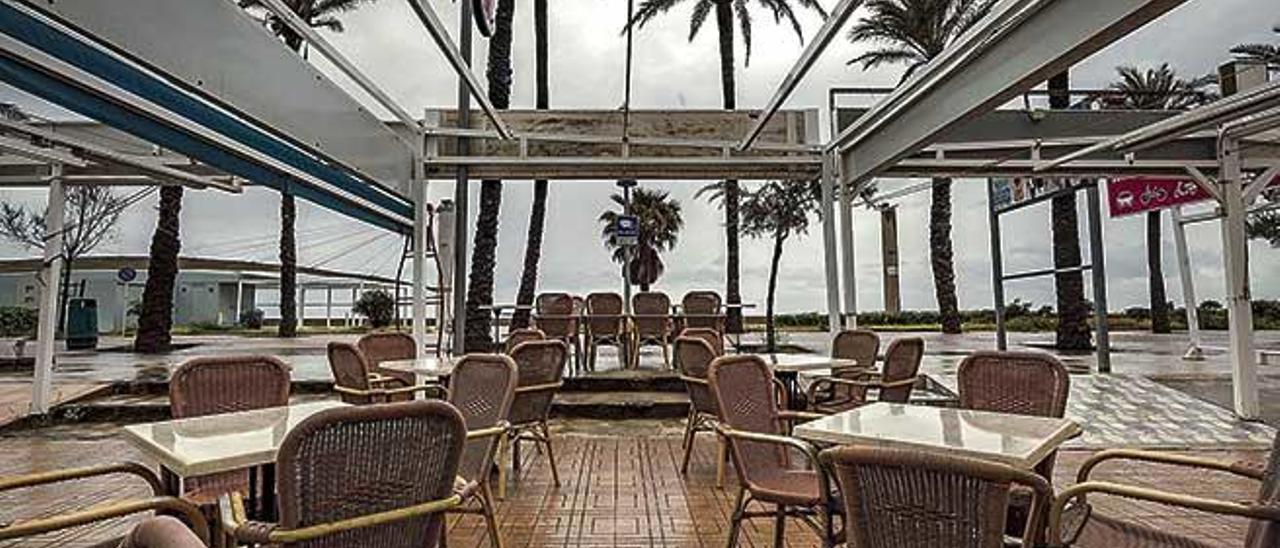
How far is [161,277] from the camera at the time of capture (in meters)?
12.2

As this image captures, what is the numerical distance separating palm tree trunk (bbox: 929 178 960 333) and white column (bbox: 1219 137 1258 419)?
353 inches

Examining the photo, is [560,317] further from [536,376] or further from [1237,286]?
[1237,286]

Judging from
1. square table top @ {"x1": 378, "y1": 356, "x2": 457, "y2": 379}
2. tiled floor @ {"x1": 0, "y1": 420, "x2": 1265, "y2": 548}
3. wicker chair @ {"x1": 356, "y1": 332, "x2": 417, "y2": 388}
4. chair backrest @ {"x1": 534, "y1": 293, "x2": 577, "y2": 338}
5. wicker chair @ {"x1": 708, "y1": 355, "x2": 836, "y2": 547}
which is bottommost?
tiled floor @ {"x1": 0, "y1": 420, "x2": 1265, "y2": 548}

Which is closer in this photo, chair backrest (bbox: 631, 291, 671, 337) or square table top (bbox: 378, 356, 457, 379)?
square table top (bbox: 378, 356, 457, 379)

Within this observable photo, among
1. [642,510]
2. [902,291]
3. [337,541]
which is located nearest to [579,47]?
[642,510]

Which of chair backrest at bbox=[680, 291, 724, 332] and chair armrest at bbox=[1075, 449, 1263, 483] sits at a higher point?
chair backrest at bbox=[680, 291, 724, 332]

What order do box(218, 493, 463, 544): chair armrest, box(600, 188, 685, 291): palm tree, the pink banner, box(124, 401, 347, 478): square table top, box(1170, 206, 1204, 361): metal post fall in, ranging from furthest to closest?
box(600, 188, 685, 291): palm tree, box(1170, 206, 1204, 361): metal post, the pink banner, box(124, 401, 347, 478): square table top, box(218, 493, 463, 544): chair armrest

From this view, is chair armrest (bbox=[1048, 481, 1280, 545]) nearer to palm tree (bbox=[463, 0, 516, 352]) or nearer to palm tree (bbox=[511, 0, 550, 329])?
palm tree (bbox=[463, 0, 516, 352])

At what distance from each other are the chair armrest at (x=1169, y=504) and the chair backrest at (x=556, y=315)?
650 cm

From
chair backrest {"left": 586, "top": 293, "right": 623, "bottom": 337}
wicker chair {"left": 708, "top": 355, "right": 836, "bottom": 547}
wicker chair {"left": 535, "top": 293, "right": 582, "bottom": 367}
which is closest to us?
wicker chair {"left": 708, "top": 355, "right": 836, "bottom": 547}

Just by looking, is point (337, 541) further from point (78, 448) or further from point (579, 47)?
point (579, 47)

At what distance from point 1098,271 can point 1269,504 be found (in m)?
7.32

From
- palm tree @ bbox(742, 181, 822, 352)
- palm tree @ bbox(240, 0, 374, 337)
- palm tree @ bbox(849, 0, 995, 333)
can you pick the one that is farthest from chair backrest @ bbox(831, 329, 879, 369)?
palm tree @ bbox(240, 0, 374, 337)

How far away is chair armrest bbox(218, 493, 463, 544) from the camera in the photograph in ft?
5.28
